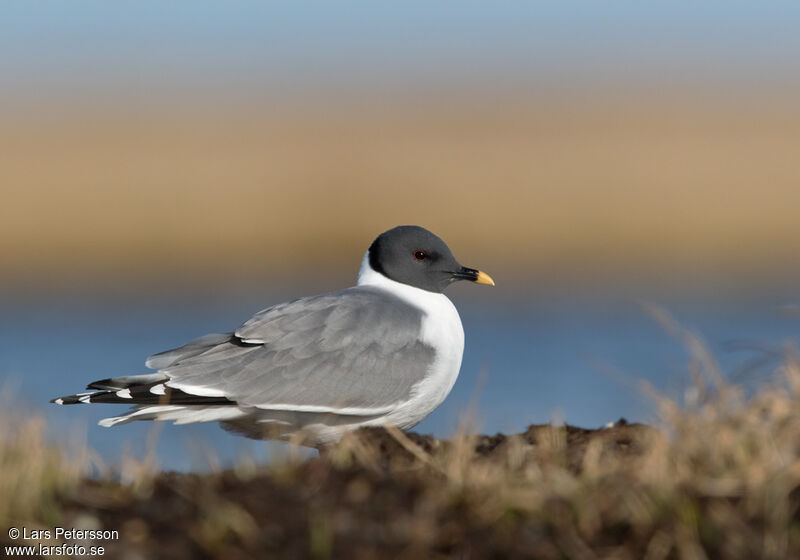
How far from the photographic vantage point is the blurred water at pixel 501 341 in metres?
11.3

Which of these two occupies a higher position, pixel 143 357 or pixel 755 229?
pixel 755 229

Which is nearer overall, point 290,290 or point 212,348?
point 212,348

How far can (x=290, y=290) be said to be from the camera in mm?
17688

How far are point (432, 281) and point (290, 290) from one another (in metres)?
11.3

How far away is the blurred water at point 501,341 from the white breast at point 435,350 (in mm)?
3284

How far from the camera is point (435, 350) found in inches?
227

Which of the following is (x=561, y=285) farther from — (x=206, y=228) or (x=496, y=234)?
(x=206, y=228)

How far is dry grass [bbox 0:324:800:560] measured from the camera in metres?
3.27

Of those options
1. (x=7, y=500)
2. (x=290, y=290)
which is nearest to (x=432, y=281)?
(x=7, y=500)

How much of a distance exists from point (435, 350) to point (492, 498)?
233 cm

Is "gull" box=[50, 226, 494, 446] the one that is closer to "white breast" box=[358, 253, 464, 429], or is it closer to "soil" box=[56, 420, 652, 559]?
"white breast" box=[358, 253, 464, 429]

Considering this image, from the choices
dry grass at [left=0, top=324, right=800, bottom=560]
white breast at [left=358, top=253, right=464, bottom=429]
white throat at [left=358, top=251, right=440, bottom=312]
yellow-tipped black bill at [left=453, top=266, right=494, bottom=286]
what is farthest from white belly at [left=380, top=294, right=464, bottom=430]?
dry grass at [left=0, top=324, right=800, bottom=560]

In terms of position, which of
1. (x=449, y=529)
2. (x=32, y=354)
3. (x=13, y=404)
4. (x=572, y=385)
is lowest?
(x=32, y=354)

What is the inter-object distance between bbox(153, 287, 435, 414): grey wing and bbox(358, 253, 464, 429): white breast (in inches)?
2.2
